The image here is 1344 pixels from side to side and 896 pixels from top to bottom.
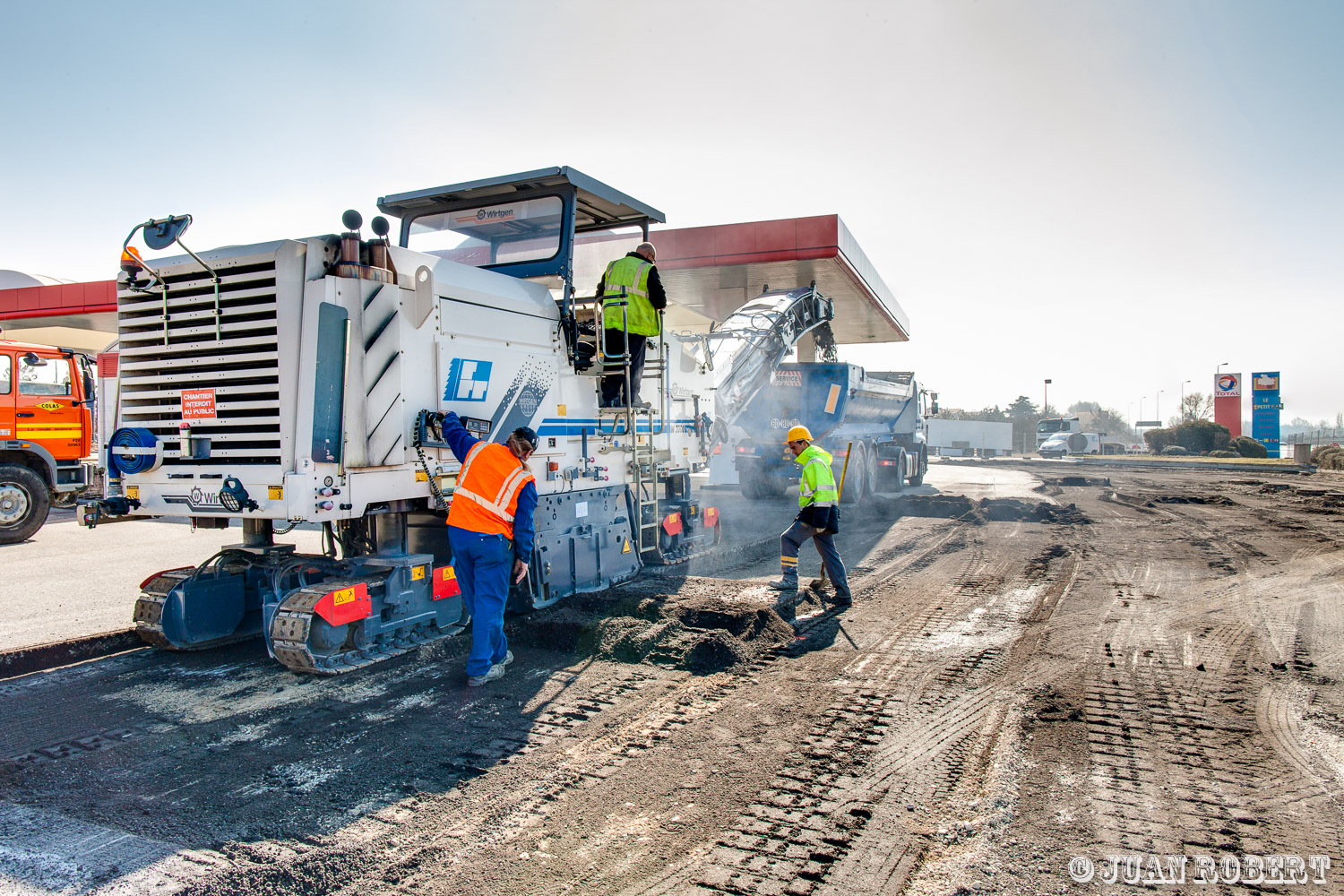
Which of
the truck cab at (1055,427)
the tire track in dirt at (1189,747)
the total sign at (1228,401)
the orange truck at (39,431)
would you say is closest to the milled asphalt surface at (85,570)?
the orange truck at (39,431)

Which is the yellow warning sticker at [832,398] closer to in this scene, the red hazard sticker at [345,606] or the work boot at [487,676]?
the work boot at [487,676]

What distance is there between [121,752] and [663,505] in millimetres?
5202

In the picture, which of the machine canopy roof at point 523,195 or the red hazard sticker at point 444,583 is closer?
the red hazard sticker at point 444,583

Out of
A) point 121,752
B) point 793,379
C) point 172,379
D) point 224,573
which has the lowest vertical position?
point 121,752

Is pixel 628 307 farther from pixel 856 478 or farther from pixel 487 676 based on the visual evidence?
pixel 856 478

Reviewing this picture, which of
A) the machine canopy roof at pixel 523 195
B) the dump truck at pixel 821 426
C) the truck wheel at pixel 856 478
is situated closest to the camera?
the machine canopy roof at pixel 523 195

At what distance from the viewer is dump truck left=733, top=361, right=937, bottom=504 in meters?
14.3

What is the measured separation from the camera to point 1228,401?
47.0 m

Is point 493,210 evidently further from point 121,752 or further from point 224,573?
point 121,752

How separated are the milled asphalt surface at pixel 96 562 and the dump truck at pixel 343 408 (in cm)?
66

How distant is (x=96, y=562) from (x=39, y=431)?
13.2ft

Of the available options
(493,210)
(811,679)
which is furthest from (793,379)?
(811,679)

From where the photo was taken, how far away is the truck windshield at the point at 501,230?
21.5 ft

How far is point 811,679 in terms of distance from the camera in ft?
16.3
